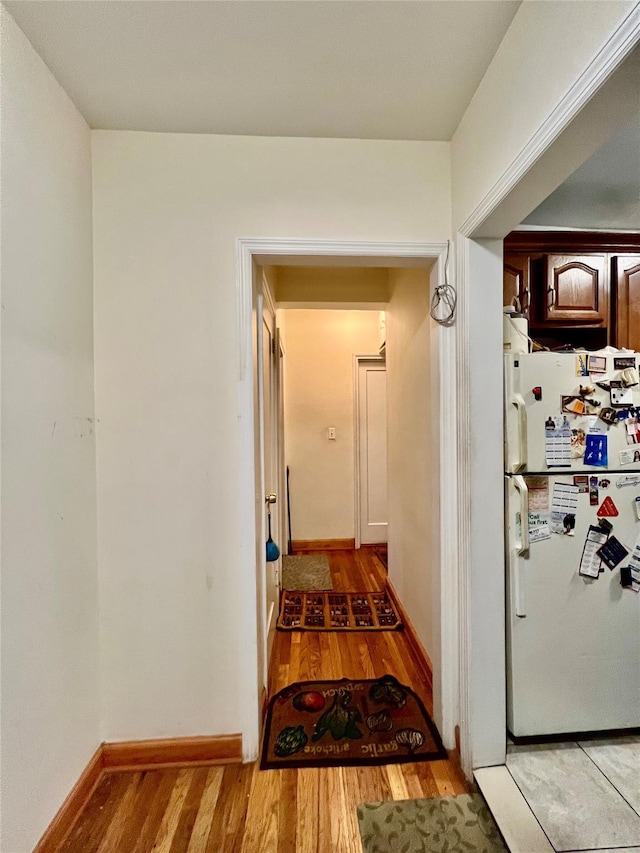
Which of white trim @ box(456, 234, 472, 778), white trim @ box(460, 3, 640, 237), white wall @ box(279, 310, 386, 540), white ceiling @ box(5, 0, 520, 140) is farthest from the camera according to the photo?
white wall @ box(279, 310, 386, 540)

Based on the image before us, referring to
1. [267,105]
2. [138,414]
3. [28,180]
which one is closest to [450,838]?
[138,414]

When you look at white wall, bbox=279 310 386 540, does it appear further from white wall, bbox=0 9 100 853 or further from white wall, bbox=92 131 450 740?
white wall, bbox=0 9 100 853

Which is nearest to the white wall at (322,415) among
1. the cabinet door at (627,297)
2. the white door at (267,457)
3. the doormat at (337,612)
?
the doormat at (337,612)

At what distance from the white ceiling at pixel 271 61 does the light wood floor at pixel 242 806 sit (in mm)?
2570

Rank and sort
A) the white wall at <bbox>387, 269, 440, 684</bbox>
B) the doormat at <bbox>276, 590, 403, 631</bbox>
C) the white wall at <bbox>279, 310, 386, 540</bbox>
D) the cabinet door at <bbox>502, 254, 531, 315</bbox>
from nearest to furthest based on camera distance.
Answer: the white wall at <bbox>387, 269, 440, 684</bbox>
the cabinet door at <bbox>502, 254, 531, 315</bbox>
the doormat at <bbox>276, 590, 403, 631</bbox>
the white wall at <bbox>279, 310, 386, 540</bbox>

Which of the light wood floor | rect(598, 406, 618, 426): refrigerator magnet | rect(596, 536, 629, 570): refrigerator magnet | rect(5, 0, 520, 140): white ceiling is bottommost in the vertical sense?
the light wood floor

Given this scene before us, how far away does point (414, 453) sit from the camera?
2.27 meters

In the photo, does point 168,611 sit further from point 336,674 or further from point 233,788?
point 336,674

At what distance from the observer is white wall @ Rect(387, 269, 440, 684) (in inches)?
67.9

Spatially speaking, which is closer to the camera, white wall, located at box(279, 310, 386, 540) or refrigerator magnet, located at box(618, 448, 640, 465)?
refrigerator magnet, located at box(618, 448, 640, 465)

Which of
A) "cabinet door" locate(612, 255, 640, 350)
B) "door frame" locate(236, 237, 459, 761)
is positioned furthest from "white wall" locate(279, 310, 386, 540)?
"door frame" locate(236, 237, 459, 761)

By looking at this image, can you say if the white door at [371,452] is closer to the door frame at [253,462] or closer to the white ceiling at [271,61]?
the door frame at [253,462]

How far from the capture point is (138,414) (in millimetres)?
1560

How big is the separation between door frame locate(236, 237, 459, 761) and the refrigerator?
25 centimetres
